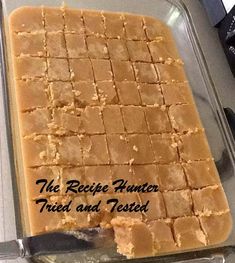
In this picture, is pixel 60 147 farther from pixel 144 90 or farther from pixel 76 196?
pixel 144 90

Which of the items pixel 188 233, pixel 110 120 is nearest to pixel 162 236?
pixel 188 233

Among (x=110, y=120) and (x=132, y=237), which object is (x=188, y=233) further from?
(x=110, y=120)

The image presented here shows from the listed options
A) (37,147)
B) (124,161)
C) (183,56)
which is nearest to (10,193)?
(37,147)

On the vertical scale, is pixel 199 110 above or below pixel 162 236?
above

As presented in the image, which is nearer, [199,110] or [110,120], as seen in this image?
[110,120]

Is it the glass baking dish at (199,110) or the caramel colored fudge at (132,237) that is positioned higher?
the glass baking dish at (199,110)
